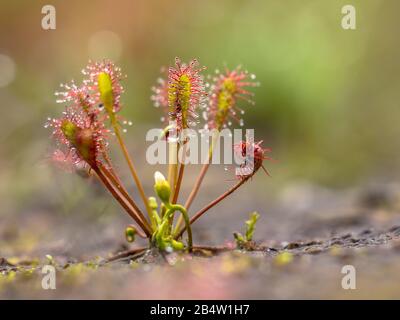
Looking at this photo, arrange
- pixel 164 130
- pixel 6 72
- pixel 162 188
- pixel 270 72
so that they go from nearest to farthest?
pixel 162 188, pixel 164 130, pixel 270 72, pixel 6 72

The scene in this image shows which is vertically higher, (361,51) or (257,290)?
(361,51)

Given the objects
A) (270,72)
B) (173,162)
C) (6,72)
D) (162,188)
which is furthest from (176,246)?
(6,72)

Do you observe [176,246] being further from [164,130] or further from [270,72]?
[270,72]

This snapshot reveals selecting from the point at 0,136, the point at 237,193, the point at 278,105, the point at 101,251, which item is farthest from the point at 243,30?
the point at 101,251

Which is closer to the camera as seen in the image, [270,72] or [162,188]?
[162,188]

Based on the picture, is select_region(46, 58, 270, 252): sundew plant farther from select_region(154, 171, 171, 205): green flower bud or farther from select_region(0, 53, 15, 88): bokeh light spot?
select_region(0, 53, 15, 88): bokeh light spot

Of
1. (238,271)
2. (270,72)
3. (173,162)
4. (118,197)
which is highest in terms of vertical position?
(270,72)

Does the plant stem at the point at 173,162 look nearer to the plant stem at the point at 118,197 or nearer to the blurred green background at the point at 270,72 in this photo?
the plant stem at the point at 118,197
